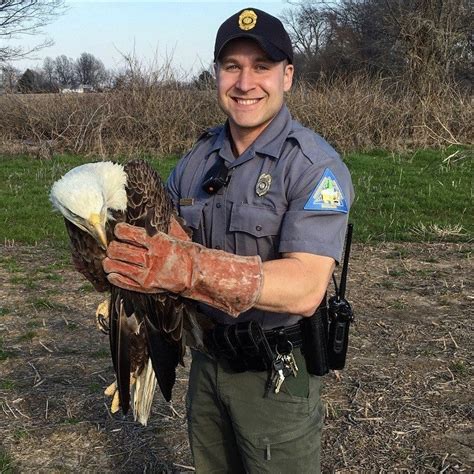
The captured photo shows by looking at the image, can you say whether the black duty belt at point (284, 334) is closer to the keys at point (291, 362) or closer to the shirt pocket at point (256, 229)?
the keys at point (291, 362)

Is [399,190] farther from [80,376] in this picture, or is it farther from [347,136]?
[80,376]

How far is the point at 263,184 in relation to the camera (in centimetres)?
253

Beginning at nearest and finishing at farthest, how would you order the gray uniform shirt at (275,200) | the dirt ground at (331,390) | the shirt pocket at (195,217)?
the gray uniform shirt at (275,200) → the shirt pocket at (195,217) → the dirt ground at (331,390)

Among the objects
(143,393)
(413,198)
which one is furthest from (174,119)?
(143,393)

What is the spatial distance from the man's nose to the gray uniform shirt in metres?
0.17

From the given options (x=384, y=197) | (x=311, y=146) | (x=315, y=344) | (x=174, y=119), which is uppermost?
(x=311, y=146)

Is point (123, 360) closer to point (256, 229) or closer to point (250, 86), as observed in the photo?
point (256, 229)

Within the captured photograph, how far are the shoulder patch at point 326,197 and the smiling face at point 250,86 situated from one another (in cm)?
41

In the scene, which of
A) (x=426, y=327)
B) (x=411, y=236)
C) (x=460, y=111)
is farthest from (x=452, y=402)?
(x=460, y=111)

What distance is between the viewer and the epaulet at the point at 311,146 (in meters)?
2.45

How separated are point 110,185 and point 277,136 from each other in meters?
0.78

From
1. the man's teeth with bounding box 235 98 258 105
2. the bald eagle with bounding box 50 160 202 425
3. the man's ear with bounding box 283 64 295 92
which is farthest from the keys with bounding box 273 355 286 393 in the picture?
the man's ear with bounding box 283 64 295 92

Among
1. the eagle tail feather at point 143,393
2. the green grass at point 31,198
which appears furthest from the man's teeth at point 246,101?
the green grass at point 31,198

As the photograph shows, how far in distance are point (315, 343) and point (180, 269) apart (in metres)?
0.78
